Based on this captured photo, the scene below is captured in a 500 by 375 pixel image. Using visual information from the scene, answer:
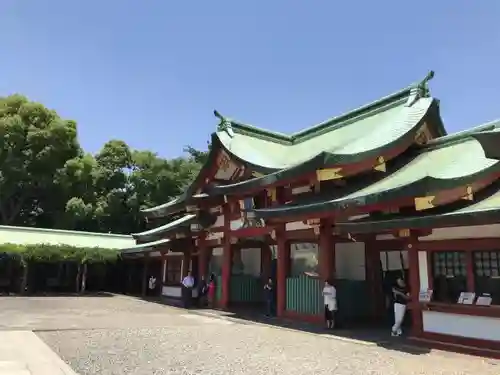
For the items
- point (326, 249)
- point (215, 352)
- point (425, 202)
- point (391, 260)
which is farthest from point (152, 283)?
point (425, 202)

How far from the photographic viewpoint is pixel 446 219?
996 cm

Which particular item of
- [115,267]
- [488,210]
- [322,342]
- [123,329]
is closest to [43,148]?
[115,267]

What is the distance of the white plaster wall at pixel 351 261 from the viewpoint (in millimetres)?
15961

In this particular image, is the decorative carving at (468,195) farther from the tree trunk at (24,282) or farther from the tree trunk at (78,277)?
the tree trunk at (78,277)

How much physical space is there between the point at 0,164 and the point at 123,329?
112 feet

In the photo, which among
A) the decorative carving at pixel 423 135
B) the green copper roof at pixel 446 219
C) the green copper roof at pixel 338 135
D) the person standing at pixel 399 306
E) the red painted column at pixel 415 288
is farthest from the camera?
the decorative carving at pixel 423 135

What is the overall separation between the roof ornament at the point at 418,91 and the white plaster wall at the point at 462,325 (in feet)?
27.1

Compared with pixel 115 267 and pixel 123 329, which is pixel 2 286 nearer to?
pixel 115 267

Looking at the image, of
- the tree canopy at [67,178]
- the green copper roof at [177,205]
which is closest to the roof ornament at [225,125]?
the green copper roof at [177,205]

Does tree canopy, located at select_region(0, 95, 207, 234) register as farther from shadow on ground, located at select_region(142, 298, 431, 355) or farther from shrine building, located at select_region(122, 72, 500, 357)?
shadow on ground, located at select_region(142, 298, 431, 355)

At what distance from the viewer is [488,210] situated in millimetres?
9133

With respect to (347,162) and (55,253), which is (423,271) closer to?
(347,162)

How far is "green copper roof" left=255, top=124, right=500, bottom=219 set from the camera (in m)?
10.6

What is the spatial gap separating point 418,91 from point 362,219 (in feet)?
21.9
